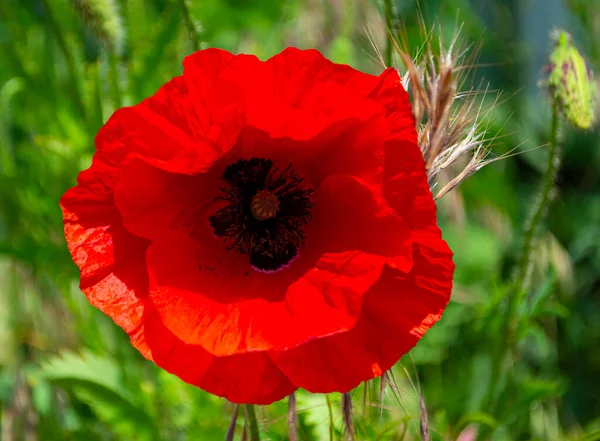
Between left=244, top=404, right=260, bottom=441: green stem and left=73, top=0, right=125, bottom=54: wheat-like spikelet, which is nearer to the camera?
left=244, top=404, right=260, bottom=441: green stem

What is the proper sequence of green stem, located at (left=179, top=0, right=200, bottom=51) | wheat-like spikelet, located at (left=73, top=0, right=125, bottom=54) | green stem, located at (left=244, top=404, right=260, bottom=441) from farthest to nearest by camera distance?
wheat-like spikelet, located at (left=73, top=0, right=125, bottom=54) → green stem, located at (left=179, top=0, right=200, bottom=51) → green stem, located at (left=244, top=404, right=260, bottom=441)

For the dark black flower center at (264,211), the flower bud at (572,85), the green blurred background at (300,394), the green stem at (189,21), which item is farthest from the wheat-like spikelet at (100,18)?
the flower bud at (572,85)

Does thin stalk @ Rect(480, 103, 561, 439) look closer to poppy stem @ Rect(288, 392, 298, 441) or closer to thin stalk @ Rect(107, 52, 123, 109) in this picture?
poppy stem @ Rect(288, 392, 298, 441)

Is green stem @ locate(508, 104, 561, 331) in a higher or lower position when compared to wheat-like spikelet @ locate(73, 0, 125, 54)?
lower

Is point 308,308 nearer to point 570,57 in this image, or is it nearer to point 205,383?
point 205,383

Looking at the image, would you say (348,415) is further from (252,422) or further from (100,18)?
(100,18)

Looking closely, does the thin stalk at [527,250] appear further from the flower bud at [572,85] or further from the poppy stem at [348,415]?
the poppy stem at [348,415]

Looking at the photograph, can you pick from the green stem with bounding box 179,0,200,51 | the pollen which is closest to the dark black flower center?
the pollen

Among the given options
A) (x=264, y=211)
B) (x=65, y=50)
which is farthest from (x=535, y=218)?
(x=65, y=50)

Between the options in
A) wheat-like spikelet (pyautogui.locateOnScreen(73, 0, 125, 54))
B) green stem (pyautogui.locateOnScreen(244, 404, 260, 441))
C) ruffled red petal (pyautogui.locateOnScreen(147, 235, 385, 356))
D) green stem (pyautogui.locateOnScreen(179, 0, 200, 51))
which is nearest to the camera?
ruffled red petal (pyautogui.locateOnScreen(147, 235, 385, 356))
